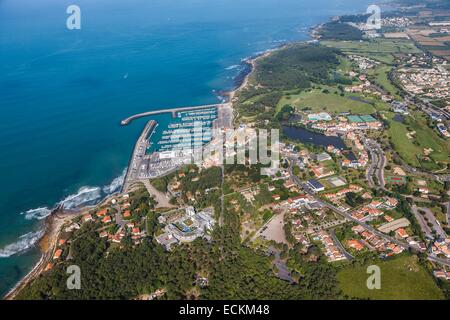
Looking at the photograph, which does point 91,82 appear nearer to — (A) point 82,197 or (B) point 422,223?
(A) point 82,197

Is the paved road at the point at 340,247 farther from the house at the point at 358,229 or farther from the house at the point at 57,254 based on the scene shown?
the house at the point at 57,254

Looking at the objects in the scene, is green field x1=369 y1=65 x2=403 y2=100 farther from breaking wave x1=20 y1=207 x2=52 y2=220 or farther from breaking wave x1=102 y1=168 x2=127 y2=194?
breaking wave x1=20 y1=207 x2=52 y2=220

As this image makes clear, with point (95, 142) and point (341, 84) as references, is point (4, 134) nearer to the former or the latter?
point (95, 142)

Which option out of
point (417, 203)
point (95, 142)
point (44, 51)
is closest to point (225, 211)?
point (417, 203)

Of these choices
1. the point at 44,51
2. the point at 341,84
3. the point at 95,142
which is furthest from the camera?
the point at 44,51

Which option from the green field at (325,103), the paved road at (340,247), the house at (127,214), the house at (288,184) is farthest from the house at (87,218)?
the green field at (325,103)
